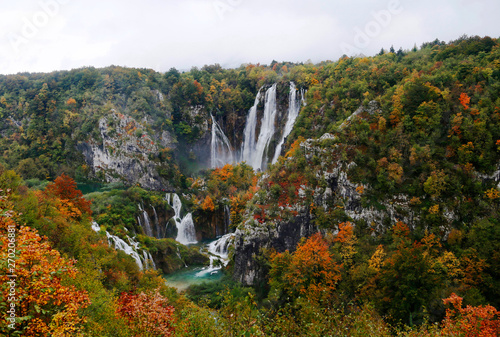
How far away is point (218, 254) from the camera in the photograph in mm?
38531

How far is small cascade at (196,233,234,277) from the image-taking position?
→ 34.3m

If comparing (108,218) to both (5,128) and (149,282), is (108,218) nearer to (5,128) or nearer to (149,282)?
(149,282)

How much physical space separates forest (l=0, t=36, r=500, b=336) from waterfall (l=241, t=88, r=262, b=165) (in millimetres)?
6640

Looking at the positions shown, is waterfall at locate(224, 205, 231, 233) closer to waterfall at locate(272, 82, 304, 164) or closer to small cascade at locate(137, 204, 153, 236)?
small cascade at locate(137, 204, 153, 236)

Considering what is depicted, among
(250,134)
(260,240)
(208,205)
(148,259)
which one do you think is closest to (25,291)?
(260,240)

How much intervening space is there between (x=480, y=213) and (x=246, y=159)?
43.8 metres

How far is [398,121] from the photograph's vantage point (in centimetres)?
3178

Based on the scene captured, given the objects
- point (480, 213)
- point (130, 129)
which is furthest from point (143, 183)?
point (480, 213)

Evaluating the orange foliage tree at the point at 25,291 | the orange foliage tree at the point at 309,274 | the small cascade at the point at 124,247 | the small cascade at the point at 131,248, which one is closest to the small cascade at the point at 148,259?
the small cascade at the point at 131,248

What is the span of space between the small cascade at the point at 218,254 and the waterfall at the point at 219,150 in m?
26.9

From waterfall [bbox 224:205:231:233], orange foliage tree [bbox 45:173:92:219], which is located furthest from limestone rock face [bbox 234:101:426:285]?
orange foliage tree [bbox 45:173:92:219]

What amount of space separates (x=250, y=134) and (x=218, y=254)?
31.4m

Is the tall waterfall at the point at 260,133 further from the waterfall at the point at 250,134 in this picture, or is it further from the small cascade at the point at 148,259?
the small cascade at the point at 148,259

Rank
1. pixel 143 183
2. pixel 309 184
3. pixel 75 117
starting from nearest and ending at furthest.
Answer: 1. pixel 309 184
2. pixel 143 183
3. pixel 75 117
